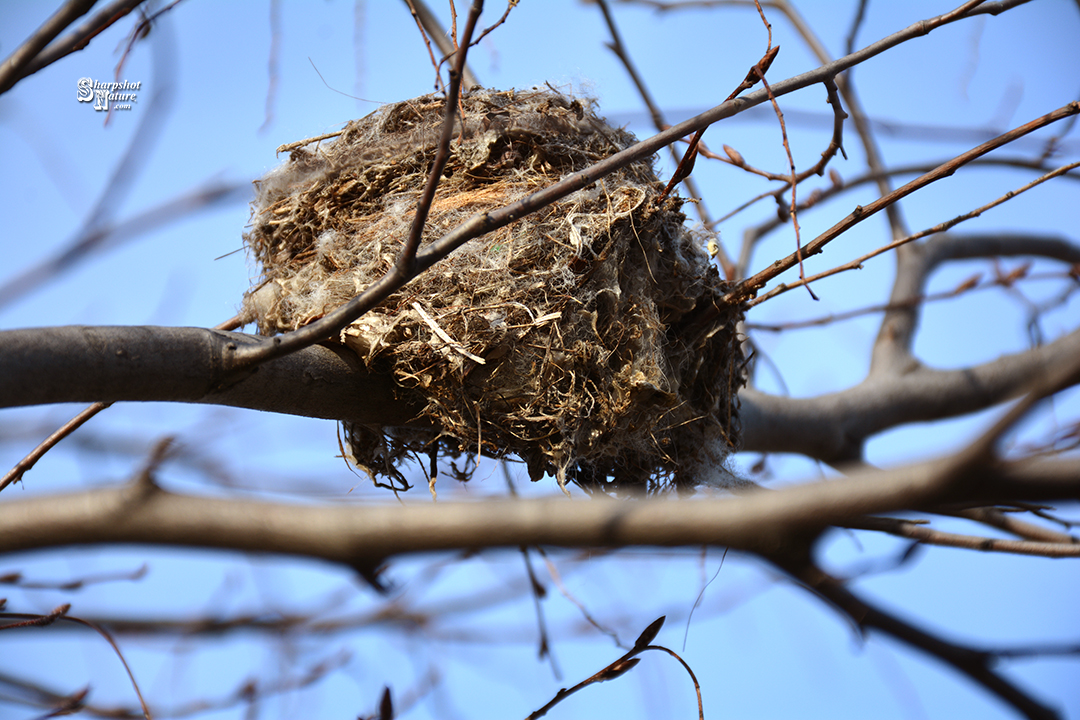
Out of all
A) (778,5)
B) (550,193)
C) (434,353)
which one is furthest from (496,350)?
(778,5)

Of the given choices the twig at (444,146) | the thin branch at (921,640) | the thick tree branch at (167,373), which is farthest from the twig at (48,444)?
the thin branch at (921,640)

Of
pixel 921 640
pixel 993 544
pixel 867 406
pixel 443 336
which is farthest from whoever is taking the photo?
pixel 867 406

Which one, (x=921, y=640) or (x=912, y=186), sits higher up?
(x=912, y=186)

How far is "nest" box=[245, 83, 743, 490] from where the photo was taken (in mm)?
2086

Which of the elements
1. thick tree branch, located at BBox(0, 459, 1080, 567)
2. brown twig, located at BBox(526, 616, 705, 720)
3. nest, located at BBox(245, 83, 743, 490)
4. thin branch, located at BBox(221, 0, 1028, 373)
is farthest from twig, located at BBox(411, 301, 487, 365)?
thick tree branch, located at BBox(0, 459, 1080, 567)

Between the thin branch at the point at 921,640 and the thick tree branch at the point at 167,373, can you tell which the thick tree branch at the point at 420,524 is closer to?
the thin branch at the point at 921,640

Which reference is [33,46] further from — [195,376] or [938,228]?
[938,228]

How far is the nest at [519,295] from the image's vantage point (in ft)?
6.84

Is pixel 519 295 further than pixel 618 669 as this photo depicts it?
Yes

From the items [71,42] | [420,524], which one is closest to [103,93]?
[71,42]

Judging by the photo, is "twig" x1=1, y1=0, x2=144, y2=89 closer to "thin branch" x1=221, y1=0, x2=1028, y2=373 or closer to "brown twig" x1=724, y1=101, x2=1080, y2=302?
"thin branch" x1=221, y1=0, x2=1028, y2=373

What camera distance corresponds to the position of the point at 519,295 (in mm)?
2143

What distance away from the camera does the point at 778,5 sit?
4078mm

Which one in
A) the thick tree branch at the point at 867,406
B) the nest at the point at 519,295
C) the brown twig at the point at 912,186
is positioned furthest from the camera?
the thick tree branch at the point at 867,406
